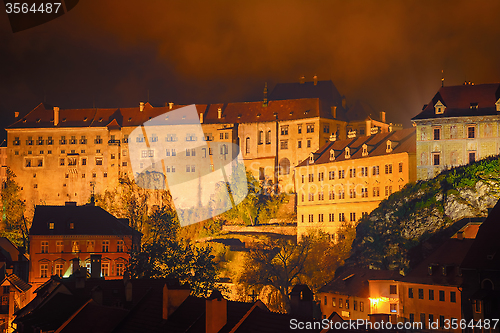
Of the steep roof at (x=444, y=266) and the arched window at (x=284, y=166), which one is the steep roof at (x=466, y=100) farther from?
the arched window at (x=284, y=166)

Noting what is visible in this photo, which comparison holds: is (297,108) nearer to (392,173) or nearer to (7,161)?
(392,173)

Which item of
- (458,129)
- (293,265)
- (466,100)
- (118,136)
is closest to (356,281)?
(293,265)

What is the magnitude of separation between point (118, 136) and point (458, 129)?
6788cm

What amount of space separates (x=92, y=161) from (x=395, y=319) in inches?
3204

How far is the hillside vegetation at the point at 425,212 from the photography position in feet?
207

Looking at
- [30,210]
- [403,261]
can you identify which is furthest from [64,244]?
[30,210]

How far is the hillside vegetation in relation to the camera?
63188 mm

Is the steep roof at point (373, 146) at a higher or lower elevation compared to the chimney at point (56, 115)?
lower

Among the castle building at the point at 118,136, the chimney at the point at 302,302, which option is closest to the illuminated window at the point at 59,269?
the chimney at the point at 302,302

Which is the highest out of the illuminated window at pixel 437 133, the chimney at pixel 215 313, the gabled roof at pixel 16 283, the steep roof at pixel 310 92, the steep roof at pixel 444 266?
the steep roof at pixel 310 92

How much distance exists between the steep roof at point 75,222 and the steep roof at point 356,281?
1865cm

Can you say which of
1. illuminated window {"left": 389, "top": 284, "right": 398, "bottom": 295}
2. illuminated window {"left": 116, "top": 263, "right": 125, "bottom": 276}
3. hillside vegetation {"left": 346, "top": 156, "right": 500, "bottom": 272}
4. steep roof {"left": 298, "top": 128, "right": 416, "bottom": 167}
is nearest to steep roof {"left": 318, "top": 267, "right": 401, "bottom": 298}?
illuminated window {"left": 389, "top": 284, "right": 398, "bottom": 295}

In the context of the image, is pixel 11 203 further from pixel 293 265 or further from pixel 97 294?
pixel 97 294

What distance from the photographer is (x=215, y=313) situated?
77.7ft
